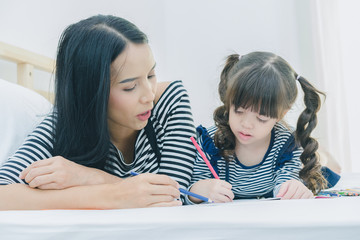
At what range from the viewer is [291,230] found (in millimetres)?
426

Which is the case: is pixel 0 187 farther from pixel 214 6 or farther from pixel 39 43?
pixel 214 6

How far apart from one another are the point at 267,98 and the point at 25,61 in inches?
38.0

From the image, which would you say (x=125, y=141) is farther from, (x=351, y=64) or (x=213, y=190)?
(x=351, y=64)

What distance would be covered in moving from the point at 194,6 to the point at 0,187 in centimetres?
235

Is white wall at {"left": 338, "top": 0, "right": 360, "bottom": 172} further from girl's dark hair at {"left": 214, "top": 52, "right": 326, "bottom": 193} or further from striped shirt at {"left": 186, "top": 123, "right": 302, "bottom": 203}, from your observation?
striped shirt at {"left": 186, "top": 123, "right": 302, "bottom": 203}

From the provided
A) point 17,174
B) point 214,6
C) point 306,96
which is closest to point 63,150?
point 17,174

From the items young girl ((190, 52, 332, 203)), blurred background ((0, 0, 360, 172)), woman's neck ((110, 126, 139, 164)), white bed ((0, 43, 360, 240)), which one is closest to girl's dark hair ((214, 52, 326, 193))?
young girl ((190, 52, 332, 203))

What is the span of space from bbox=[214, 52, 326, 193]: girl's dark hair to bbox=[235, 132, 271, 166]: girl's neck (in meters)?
0.03

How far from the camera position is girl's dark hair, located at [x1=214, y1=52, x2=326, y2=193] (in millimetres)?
1115

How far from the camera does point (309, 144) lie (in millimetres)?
1179

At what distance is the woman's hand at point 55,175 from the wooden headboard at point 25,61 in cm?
78

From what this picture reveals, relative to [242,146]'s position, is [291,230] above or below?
above

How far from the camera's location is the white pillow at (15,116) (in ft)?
3.59

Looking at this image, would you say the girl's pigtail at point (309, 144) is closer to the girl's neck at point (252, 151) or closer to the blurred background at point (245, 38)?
the girl's neck at point (252, 151)
